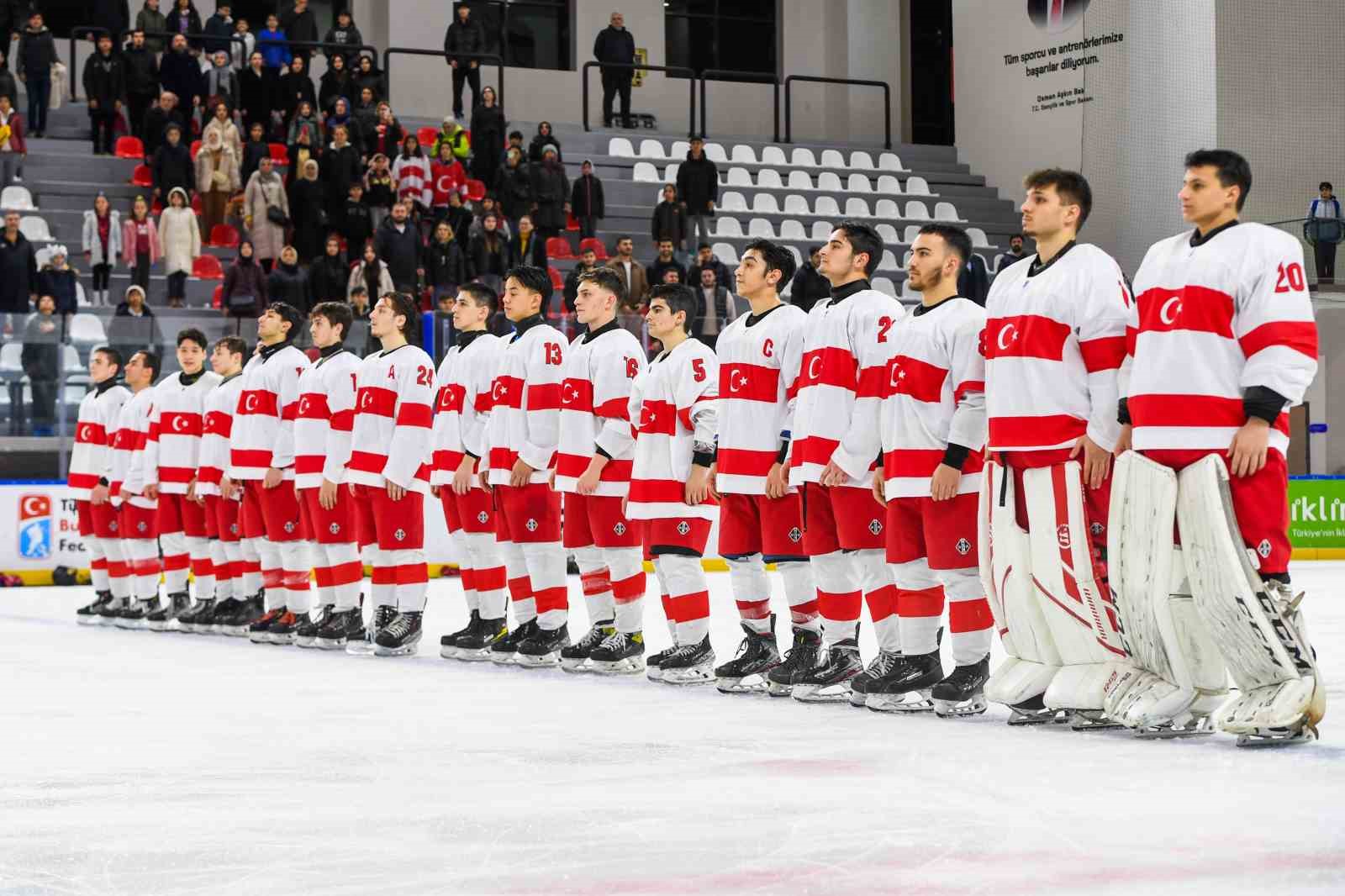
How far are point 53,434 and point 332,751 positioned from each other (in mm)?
10161

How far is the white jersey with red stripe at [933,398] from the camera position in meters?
6.14

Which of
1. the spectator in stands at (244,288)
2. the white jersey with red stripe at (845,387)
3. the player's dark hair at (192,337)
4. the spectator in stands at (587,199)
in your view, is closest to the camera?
the white jersey with red stripe at (845,387)

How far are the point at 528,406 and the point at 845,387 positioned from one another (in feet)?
7.01

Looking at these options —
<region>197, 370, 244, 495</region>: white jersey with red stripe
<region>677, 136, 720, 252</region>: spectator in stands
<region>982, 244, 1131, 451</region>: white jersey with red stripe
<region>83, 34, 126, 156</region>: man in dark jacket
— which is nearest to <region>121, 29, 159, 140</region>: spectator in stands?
<region>83, 34, 126, 156</region>: man in dark jacket

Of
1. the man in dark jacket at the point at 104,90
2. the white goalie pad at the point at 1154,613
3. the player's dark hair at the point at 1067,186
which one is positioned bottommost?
the white goalie pad at the point at 1154,613

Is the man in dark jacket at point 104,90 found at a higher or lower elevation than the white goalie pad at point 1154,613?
higher

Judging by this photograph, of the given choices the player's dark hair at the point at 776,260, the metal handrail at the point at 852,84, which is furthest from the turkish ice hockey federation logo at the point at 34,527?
the metal handrail at the point at 852,84

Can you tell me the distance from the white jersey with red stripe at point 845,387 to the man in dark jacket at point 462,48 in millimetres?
15474

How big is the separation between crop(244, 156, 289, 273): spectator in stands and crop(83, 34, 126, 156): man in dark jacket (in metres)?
2.63

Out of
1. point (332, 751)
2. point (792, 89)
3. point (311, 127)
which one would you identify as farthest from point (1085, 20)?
point (332, 751)

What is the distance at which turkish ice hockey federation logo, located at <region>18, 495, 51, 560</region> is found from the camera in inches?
591

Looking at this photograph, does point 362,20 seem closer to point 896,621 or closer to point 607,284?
point 607,284

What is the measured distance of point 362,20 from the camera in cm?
2380

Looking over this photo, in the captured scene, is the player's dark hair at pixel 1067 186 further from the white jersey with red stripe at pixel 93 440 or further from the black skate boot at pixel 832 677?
the white jersey with red stripe at pixel 93 440
